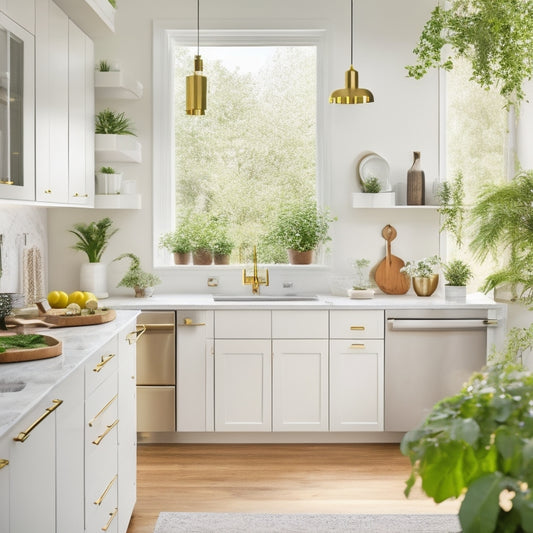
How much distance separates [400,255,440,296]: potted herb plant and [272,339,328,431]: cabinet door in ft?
2.78

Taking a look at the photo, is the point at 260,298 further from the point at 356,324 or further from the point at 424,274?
the point at 424,274

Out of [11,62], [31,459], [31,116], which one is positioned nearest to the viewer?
[31,459]

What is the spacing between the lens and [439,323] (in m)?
4.25

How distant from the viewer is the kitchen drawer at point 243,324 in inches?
168

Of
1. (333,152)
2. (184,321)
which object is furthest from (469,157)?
(184,321)

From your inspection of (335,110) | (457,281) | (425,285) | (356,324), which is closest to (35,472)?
(356,324)

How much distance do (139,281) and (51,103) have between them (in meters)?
1.48

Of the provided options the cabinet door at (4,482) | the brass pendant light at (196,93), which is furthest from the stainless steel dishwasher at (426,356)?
the cabinet door at (4,482)

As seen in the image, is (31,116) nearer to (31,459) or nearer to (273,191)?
(31,459)

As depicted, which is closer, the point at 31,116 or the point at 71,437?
the point at 71,437

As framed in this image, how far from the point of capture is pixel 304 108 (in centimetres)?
492

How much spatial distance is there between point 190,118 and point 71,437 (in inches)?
126

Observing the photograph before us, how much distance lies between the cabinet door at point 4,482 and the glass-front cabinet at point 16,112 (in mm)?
1395

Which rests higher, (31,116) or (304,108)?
(304,108)
